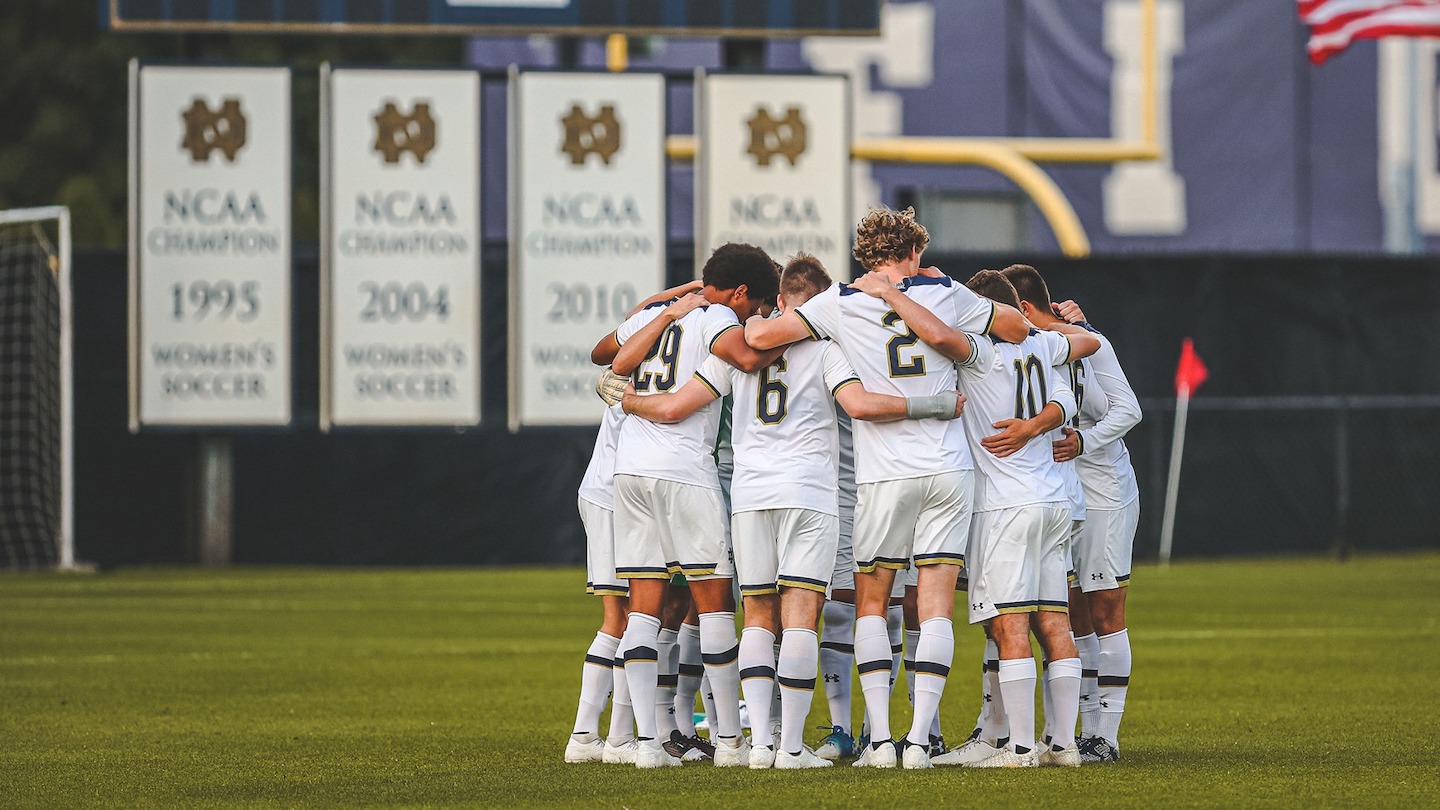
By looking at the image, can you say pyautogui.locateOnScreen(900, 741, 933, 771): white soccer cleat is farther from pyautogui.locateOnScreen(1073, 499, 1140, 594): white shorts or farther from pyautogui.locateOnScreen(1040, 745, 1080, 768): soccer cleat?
pyautogui.locateOnScreen(1073, 499, 1140, 594): white shorts

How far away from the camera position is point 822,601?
7.80 meters

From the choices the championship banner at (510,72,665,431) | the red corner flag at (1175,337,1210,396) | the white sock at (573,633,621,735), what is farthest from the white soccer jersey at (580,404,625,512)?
the red corner flag at (1175,337,1210,396)

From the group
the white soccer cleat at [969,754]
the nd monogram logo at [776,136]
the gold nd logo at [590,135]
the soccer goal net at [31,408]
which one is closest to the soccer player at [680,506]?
the white soccer cleat at [969,754]

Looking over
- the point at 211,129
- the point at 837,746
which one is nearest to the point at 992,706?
the point at 837,746

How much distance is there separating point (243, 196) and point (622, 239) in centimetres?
345

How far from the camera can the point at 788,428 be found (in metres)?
7.82

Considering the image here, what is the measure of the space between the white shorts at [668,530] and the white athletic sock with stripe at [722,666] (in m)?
0.19

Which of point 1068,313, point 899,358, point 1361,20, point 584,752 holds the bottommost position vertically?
point 584,752

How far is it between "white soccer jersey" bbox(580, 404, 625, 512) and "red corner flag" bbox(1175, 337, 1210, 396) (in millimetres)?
14706

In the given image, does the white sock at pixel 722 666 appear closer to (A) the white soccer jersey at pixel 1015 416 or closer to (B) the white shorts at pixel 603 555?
(B) the white shorts at pixel 603 555

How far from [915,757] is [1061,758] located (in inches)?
25.3

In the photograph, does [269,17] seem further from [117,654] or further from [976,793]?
[976,793]

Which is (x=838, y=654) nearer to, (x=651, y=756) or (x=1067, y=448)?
(x=651, y=756)

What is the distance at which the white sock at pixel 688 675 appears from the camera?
859 cm
